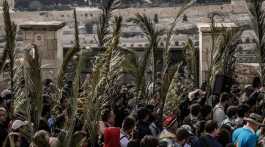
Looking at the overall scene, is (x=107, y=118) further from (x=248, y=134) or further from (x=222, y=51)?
(x=222, y=51)

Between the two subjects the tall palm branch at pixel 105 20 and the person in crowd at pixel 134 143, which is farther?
the tall palm branch at pixel 105 20

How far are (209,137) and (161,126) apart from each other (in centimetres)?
131

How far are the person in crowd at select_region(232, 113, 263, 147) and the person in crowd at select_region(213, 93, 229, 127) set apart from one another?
2.62ft

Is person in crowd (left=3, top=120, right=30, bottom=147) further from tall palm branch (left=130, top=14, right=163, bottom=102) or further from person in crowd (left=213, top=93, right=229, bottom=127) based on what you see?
tall palm branch (left=130, top=14, right=163, bottom=102)

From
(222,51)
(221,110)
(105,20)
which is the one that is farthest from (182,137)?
(222,51)

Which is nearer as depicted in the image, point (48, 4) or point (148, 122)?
point (148, 122)

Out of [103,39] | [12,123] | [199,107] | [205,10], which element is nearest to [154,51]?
[103,39]

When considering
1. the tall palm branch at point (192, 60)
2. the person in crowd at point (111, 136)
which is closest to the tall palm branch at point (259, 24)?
the tall palm branch at point (192, 60)

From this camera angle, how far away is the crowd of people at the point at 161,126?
943 centimetres

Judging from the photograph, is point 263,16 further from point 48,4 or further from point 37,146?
point 48,4

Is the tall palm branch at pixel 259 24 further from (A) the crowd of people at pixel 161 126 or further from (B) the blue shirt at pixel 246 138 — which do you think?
(B) the blue shirt at pixel 246 138

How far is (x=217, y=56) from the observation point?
13.8 m

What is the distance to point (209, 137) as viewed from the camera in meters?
9.49

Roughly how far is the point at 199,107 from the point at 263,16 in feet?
8.26
